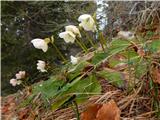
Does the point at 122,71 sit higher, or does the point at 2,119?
the point at 122,71

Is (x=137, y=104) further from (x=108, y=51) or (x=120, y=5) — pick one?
(x=120, y=5)

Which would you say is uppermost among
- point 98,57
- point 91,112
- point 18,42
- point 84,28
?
point 84,28

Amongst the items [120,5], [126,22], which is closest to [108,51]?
[126,22]

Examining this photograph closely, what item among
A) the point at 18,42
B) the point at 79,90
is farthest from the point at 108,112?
the point at 18,42

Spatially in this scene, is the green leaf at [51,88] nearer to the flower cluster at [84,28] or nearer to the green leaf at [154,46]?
the flower cluster at [84,28]

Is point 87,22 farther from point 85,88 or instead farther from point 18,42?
point 18,42
